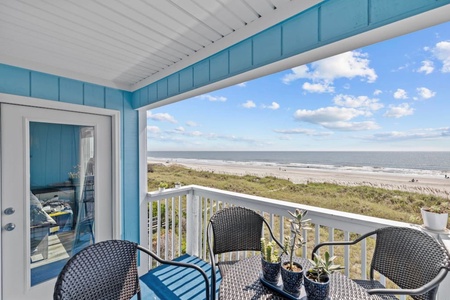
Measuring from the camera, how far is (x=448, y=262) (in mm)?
1130

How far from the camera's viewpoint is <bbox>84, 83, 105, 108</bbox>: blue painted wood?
2.51 meters

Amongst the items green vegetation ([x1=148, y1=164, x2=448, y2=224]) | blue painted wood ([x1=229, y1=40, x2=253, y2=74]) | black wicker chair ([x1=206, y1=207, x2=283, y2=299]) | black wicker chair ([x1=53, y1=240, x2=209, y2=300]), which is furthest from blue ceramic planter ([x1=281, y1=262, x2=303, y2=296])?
green vegetation ([x1=148, y1=164, x2=448, y2=224])

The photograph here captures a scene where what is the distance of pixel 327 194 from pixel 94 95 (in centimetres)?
1131

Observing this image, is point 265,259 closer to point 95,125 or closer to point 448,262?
point 448,262

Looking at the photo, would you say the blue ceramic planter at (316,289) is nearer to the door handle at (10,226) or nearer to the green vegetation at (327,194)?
the door handle at (10,226)

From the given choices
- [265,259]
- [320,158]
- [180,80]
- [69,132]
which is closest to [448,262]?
[265,259]

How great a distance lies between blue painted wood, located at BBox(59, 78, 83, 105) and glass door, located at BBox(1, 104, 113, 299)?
6.3 inches

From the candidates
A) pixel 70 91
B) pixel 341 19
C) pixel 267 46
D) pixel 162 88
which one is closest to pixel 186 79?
pixel 162 88

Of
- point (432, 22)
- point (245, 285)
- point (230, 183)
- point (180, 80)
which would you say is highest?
point (180, 80)

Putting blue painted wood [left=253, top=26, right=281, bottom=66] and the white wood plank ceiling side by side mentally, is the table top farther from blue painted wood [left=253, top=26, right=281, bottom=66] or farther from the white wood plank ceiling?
the white wood plank ceiling

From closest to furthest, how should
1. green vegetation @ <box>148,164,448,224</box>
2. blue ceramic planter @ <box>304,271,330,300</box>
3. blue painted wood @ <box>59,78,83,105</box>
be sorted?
blue ceramic planter @ <box>304,271,330,300</box>
blue painted wood @ <box>59,78,83,105</box>
green vegetation @ <box>148,164,448,224</box>

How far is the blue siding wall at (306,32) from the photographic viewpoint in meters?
1.06

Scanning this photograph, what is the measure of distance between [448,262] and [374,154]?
40.8 feet

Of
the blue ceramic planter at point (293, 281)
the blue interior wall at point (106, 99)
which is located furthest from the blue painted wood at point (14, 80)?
the blue ceramic planter at point (293, 281)
